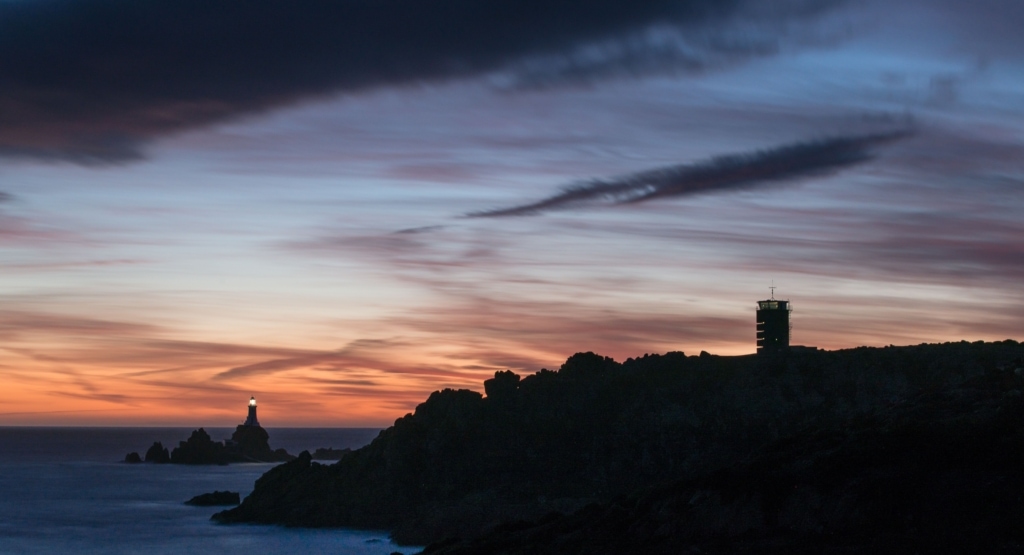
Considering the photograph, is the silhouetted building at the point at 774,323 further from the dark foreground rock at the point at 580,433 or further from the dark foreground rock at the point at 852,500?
the dark foreground rock at the point at 852,500

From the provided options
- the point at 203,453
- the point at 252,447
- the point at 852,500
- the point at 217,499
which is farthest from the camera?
the point at 252,447

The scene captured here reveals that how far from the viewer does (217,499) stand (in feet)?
353

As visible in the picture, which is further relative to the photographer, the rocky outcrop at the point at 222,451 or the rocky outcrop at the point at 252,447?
the rocky outcrop at the point at 252,447

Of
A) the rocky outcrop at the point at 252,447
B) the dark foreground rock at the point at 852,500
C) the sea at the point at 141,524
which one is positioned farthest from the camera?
the rocky outcrop at the point at 252,447

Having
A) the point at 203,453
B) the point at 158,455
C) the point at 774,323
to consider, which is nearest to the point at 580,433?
the point at 774,323

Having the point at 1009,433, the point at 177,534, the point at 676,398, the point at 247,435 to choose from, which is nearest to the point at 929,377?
the point at 676,398

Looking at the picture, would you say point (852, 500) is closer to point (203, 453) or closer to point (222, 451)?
point (203, 453)

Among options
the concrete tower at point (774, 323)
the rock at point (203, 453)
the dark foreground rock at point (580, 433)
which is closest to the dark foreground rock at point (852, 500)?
the dark foreground rock at point (580, 433)

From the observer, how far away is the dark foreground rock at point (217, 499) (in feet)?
346

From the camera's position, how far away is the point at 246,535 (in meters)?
79.9

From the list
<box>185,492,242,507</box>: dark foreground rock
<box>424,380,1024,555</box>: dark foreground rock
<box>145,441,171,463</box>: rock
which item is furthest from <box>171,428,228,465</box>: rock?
<box>424,380,1024,555</box>: dark foreground rock

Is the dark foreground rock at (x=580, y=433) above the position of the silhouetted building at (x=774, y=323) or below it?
below

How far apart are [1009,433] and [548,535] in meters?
18.2

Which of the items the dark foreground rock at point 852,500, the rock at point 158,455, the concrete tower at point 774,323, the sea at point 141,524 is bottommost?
the sea at point 141,524
